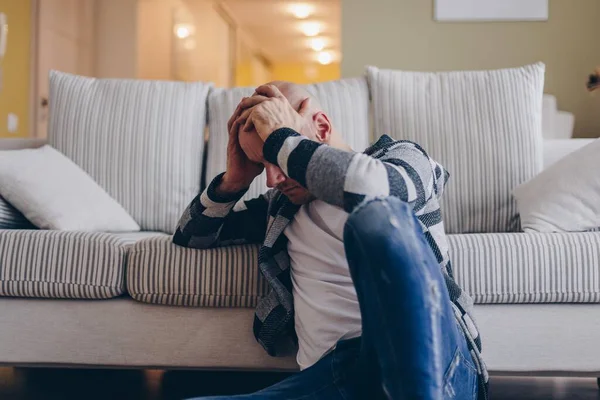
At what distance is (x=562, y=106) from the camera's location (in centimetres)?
411

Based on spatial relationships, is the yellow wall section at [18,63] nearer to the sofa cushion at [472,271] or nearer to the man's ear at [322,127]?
the sofa cushion at [472,271]

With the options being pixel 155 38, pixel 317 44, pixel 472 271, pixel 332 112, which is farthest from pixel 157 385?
pixel 317 44

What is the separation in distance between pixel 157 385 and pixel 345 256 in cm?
101

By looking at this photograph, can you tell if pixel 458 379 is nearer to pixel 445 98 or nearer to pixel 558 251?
pixel 558 251

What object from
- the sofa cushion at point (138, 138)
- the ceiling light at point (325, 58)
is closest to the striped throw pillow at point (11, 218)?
the sofa cushion at point (138, 138)

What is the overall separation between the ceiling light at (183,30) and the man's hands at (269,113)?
19.7 ft

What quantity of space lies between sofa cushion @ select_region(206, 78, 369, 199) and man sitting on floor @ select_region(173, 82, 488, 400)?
2.63ft

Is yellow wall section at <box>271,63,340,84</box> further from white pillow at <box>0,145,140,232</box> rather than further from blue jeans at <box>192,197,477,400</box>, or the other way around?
blue jeans at <box>192,197,477,400</box>

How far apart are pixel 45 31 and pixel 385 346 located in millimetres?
4983

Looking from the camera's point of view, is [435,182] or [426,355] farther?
[435,182]

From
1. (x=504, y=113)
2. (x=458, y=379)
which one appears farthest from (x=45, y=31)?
(x=458, y=379)

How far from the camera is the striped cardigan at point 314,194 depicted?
98 cm

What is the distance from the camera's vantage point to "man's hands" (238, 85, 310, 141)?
110 centimetres

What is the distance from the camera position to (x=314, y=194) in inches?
40.1
